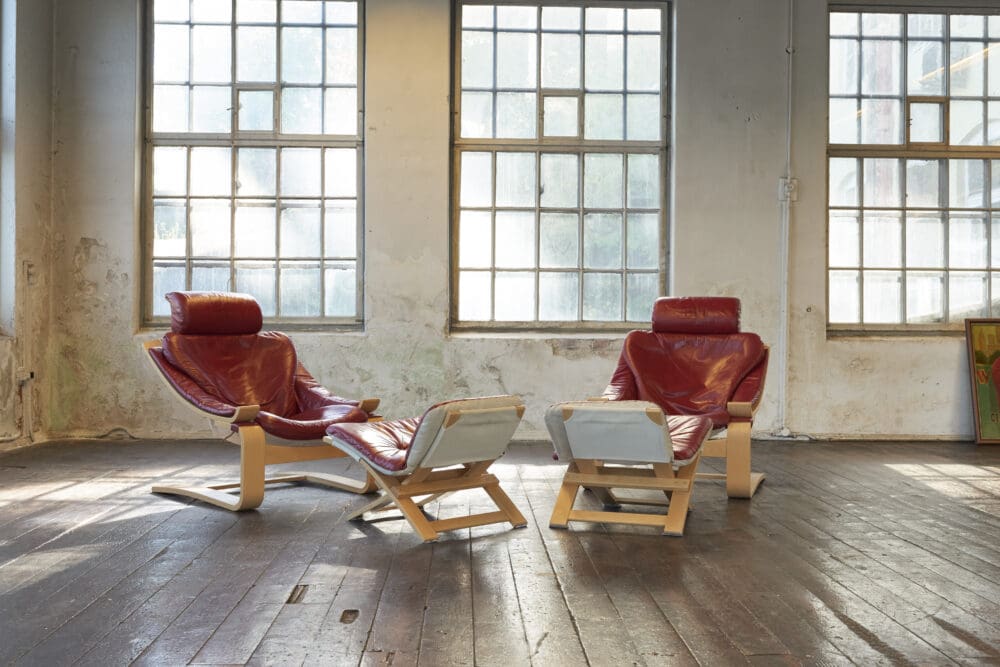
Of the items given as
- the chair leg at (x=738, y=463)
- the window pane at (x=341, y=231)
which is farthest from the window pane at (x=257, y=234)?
the chair leg at (x=738, y=463)

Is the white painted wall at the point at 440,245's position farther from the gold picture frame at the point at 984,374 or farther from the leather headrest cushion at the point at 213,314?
the leather headrest cushion at the point at 213,314

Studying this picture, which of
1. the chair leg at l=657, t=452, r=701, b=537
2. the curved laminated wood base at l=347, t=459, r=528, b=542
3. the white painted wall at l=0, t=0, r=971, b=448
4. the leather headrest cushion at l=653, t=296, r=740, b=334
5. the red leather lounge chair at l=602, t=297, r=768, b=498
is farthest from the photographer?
the white painted wall at l=0, t=0, r=971, b=448

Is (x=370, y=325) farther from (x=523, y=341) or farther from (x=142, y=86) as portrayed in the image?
(x=142, y=86)

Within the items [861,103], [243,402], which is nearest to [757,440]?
[861,103]

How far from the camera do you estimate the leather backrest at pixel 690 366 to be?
520 cm

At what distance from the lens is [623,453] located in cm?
393

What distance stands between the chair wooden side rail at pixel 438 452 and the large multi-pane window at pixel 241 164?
3.35 metres

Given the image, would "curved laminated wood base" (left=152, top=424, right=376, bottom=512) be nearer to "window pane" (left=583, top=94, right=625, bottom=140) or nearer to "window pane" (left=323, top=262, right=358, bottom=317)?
"window pane" (left=323, top=262, right=358, bottom=317)

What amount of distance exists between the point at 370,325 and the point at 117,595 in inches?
169

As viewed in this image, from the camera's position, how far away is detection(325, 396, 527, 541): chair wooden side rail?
3.60m

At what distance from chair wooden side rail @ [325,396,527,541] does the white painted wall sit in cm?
303

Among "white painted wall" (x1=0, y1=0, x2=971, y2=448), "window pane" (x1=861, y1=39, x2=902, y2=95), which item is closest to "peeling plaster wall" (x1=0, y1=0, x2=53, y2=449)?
"white painted wall" (x1=0, y1=0, x2=971, y2=448)

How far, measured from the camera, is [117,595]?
9.46 feet

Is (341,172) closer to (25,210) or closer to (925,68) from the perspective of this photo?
(25,210)
